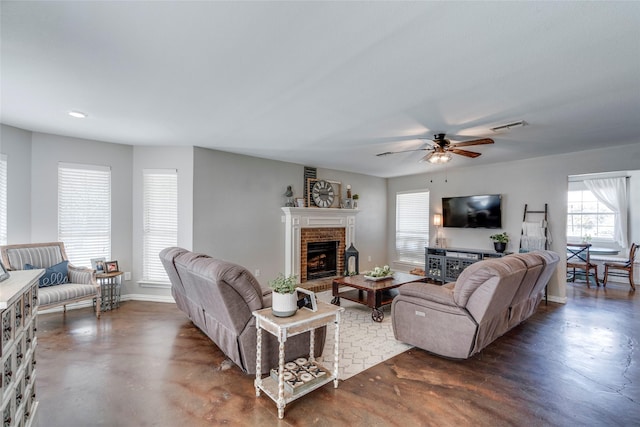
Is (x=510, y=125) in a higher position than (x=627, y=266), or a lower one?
higher

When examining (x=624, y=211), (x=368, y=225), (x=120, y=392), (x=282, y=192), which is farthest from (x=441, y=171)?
(x=120, y=392)

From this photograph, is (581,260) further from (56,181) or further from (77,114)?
(56,181)

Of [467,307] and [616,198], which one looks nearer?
[467,307]

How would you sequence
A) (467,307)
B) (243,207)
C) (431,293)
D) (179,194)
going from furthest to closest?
1. (243,207)
2. (179,194)
3. (431,293)
4. (467,307)

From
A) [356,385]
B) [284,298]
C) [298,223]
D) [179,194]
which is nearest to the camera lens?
[284,298]

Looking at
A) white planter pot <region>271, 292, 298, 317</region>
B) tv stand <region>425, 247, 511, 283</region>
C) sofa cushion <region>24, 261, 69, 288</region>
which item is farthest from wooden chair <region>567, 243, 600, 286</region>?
sofa cushion <region>24, 261, 69, 288</region>

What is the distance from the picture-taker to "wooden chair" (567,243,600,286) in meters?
6.07

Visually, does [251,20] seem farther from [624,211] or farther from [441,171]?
[624,211]

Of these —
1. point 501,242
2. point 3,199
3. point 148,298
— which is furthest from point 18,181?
point 501,242

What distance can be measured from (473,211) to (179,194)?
5505 mm

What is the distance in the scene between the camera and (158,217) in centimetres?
481

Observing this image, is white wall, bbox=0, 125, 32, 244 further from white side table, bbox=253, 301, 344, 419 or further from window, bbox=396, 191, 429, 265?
window, bbox=396, 191, 429, 265

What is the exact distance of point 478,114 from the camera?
10.2ft

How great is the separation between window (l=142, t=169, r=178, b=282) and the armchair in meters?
0.91
